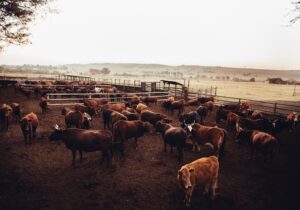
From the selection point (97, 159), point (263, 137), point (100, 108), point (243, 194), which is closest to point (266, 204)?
point (243, 194)

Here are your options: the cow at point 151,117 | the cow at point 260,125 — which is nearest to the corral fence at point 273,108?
the cow at point 260,125

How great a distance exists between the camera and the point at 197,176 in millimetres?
5805

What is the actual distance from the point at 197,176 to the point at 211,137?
331 cm

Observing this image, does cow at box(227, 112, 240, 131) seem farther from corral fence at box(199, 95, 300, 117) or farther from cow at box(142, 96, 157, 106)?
cow at box(142, 96, 157, 106)

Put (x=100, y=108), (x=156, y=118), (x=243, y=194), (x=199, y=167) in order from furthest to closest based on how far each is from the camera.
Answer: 1. (x=100, y=108)
2. (x=156, y=118)
3. (x=243, y=194)
4. (x=199, y=167)

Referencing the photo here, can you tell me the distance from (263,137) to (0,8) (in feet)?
45.9

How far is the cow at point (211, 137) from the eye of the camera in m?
8.77

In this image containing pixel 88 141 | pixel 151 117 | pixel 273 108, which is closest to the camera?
pixel 88 141

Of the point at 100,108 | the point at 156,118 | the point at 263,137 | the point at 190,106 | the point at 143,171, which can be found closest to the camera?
the point at 143,171

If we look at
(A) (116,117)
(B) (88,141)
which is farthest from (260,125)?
(B) (88,141)

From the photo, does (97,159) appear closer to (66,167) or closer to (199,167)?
(66,167)

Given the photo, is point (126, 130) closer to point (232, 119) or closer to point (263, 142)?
point (263, 142)

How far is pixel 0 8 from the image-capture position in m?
12.9

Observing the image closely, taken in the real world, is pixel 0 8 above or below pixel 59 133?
above
